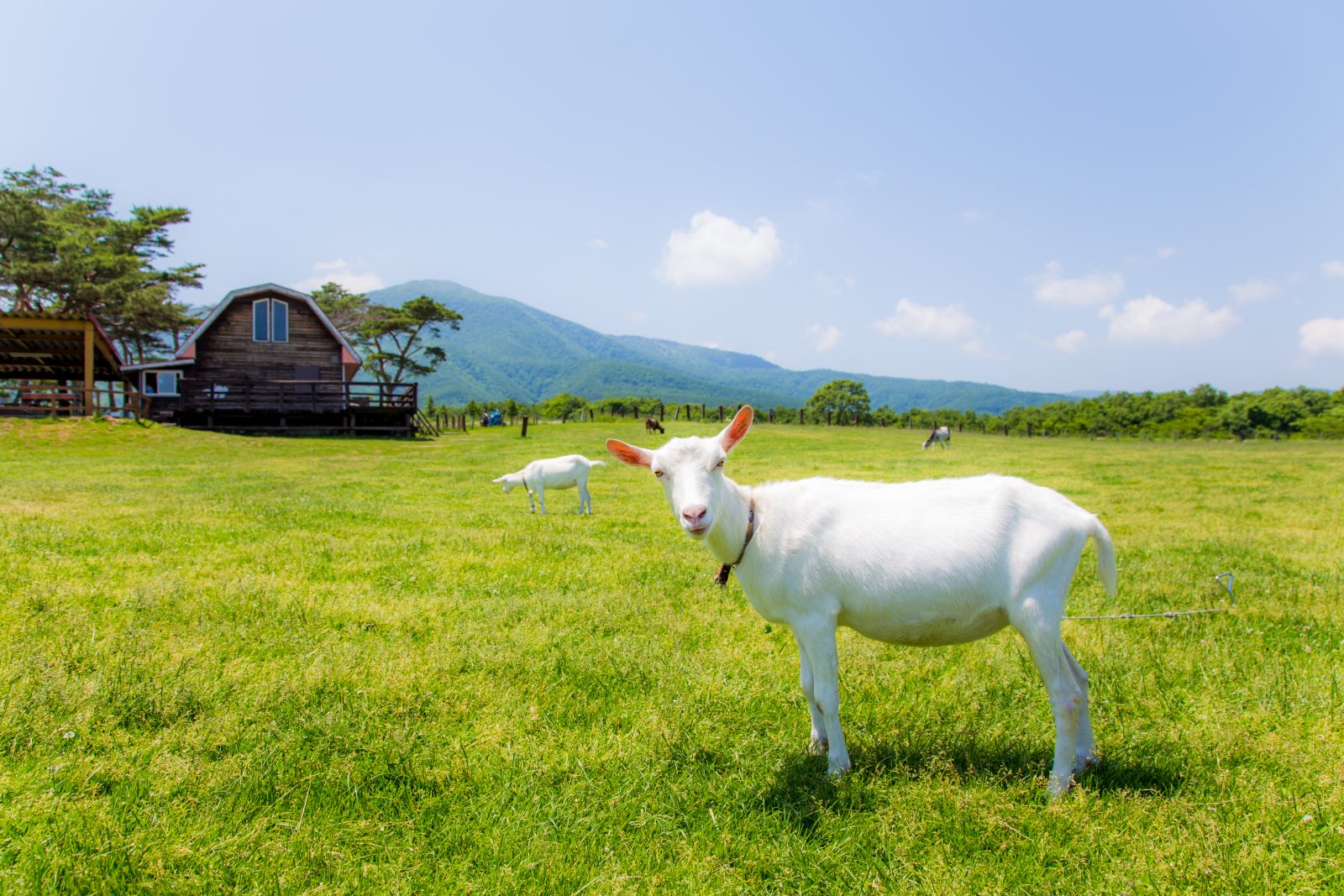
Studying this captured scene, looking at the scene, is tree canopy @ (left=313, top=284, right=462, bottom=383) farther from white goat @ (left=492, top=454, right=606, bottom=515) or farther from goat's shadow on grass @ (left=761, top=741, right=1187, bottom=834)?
goat's shadow on grass @ (left=761, top=741, right=1187, bottom=834)

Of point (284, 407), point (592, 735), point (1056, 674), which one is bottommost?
point (592, 735)

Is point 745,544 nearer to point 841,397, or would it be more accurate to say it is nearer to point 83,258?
point 83,258

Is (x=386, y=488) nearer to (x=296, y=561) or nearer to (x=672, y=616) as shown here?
(x=296, y=561)

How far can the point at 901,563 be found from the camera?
424cm

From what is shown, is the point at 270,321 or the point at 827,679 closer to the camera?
the point at 827,679

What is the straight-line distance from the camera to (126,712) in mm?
4516

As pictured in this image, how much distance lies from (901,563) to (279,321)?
44.8 m

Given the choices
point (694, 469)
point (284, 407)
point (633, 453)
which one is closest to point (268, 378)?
point (284, 407)

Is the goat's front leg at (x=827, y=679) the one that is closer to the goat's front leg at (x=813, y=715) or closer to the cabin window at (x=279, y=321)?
the goat's front leg at (x=813, y=715)

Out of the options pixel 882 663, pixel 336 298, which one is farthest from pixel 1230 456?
pixel 336 298

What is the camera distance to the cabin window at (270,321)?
40.6 metres

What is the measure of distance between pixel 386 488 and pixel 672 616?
13120mm

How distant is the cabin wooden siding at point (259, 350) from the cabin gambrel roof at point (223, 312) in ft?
0.74

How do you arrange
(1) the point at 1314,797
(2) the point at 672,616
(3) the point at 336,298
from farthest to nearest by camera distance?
1. (3) the point at 336,298
2. (2) the point at 672,616
3. (1) the point at 1314,797
